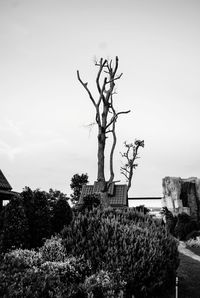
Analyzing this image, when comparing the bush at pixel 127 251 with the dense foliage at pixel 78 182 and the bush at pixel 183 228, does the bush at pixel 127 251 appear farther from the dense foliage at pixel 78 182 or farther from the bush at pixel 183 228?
the dense foliage at pixel 78 182

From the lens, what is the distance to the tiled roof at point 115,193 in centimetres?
3350

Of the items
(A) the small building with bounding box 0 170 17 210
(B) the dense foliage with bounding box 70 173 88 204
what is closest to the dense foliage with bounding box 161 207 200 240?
(A) the small building with bounding box 0 170 17 210

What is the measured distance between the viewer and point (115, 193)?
115 ft

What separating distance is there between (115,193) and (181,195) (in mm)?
7658

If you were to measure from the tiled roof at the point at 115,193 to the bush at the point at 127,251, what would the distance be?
2315 centimetres

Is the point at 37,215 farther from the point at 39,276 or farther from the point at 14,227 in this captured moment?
the point at 39,276

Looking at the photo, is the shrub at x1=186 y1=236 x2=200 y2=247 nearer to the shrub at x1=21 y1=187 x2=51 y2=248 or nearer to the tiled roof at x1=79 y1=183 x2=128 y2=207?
the shrub at x1=21 y1=187 x2=51 y2=248

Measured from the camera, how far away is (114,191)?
35.4 m

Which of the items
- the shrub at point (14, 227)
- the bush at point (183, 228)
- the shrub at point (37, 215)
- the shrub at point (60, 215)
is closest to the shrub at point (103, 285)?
the shrub at point (14, 227)

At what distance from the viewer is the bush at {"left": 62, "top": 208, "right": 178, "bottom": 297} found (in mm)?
8055

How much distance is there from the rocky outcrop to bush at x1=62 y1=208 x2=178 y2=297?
20.5 meters

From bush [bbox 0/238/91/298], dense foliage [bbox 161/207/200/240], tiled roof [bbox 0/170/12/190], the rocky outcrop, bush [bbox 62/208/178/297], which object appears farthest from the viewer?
the rocky outcrop

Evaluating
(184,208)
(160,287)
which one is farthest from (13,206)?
(184,208)

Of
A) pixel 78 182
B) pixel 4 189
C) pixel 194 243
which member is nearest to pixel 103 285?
pixel 4 189
